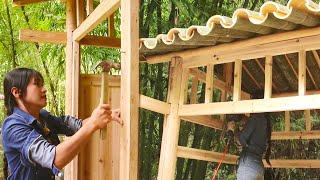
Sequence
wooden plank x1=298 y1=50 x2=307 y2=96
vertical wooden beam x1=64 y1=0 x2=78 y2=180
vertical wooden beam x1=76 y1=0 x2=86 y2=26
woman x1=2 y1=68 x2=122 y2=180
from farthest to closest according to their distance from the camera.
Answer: vertical wooden beam x1=76 y1=0 x2=86 y2=26, vertical wooden beam x1=64 y1=0 x2=78 y2=180, wooden plank x1=298 y1=50 x2=307 y2=96, woman x1=2 y1=68 x2=122 y2=180

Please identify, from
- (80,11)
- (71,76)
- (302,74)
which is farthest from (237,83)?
(80,11)

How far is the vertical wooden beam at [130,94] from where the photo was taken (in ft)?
7.30

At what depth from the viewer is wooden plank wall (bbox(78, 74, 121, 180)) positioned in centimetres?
424

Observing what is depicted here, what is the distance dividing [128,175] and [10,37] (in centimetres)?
615

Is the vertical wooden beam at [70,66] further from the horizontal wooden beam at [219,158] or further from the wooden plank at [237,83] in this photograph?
the wooden plank at [237,83]

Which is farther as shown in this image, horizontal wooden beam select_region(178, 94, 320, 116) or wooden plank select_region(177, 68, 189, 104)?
wooden plank select_region(177, 68, 189, 104)

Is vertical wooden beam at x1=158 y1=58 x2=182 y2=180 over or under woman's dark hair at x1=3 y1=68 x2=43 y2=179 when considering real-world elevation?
under

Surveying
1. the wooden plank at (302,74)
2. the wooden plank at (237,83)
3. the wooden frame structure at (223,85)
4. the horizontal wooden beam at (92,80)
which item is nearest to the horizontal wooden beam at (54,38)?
the horizontal wooden beam at (92,80)

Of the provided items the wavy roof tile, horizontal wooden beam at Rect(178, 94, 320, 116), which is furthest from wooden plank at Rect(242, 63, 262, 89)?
the wavy roof tile

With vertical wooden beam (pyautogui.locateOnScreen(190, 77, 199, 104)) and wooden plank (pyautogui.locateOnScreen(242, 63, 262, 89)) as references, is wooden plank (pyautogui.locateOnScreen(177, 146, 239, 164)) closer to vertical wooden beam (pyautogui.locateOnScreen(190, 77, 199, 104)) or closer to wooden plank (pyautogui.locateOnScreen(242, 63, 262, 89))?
vertical wooden beam (pyautogui.locateOnScreen(190, 77, 199, 104))

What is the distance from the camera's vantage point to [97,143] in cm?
426

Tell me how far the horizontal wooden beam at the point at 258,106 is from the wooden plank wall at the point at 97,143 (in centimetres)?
72

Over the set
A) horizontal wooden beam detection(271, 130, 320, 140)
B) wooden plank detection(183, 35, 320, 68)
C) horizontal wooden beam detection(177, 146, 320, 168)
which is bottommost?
horizontal wooden beam detection(177, 146, 320, 168)

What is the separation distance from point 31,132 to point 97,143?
1911 mm
